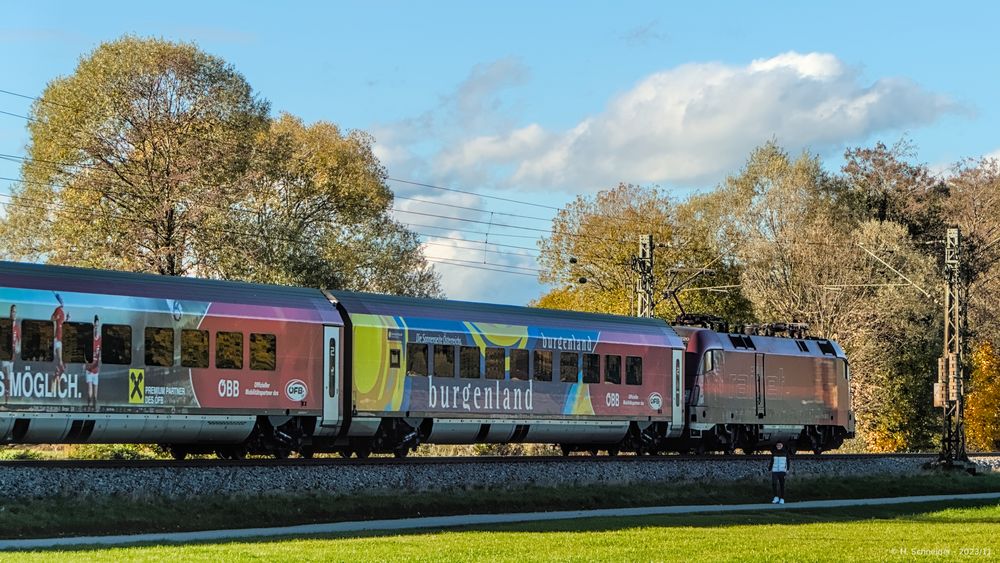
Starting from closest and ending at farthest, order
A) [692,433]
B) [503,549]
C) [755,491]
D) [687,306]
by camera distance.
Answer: [503,549], [755,491], [692,433], [687,306]

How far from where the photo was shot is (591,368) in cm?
3588

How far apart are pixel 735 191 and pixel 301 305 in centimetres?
5716

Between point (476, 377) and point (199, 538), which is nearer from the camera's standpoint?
point (199, 538)

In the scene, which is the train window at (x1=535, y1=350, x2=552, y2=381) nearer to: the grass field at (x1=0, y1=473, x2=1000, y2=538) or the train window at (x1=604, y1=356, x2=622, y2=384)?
the train window at (x1=604, y1=356, x2=622, y2=384)

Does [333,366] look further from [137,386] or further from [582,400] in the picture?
[582,400]

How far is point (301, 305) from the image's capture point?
30203 millimetres

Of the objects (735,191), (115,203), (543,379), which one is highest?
(735,191)

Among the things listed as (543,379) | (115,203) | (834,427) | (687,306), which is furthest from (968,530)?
(687,306)

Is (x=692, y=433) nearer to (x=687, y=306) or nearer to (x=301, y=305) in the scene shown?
(x=301, y=305)

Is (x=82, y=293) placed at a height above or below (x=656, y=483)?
above

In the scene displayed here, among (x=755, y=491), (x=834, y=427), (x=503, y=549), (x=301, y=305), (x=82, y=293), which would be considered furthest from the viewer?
(x=834, y=427)

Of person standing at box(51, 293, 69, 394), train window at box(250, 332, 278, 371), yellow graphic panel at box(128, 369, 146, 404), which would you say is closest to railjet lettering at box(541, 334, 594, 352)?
train window at box(250, 332, 278, 371)

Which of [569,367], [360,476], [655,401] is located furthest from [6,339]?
[655,401]

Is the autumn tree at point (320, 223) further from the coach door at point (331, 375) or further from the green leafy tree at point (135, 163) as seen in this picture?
the coach door at point (331, 375)
